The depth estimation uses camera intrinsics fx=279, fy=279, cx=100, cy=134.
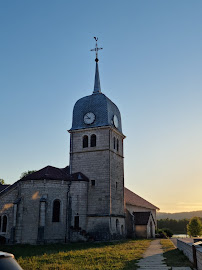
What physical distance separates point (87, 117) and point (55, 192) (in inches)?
384

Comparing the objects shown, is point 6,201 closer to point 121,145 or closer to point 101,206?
point 101,206

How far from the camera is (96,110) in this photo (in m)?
32.6

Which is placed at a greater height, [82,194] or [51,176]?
[51,176]

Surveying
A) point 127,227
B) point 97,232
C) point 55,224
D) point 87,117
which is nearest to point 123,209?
point 127,227

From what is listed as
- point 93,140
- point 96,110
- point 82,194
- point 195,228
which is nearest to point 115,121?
point 96,110

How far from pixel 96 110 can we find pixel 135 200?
17.2m

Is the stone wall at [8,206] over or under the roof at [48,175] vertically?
under

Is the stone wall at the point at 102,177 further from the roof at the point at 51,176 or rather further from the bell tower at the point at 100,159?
the roof at the point at 51,176

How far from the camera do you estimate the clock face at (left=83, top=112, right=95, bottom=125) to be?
3238cm

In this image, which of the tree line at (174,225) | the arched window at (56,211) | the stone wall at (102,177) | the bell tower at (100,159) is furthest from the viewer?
the tree line at (174,225)

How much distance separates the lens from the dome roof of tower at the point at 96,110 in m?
32.0

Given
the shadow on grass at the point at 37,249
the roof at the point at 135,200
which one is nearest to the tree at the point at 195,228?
the roof at the point at 135,200

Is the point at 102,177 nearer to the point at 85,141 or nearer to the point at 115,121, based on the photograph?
the point at 85,141

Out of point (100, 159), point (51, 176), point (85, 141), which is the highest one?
point (85, 141)
